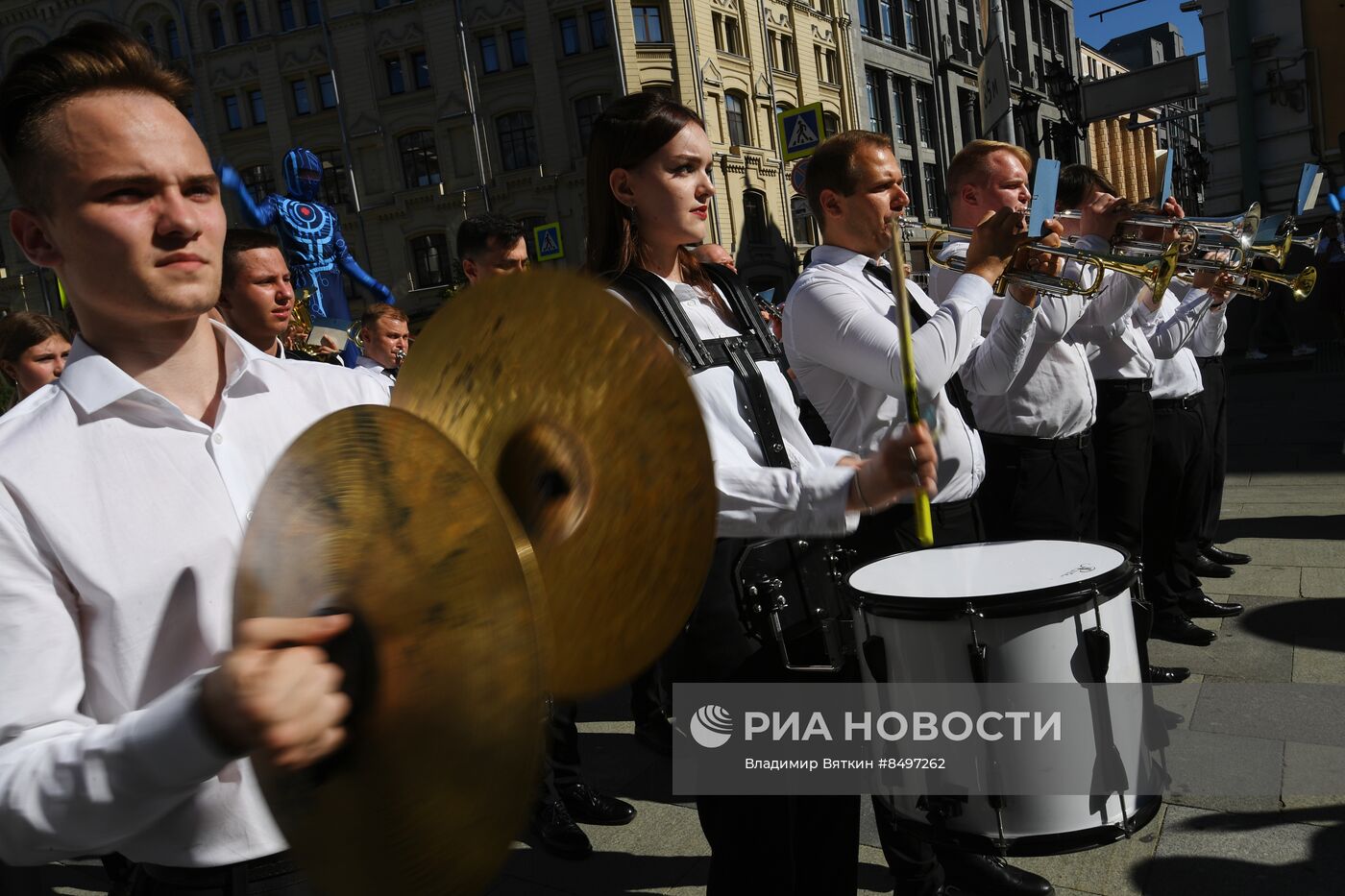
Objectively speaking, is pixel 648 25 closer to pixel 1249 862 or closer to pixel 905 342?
pixel 1249 862

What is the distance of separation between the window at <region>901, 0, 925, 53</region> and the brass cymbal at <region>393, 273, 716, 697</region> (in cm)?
4001

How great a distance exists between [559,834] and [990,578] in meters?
1.72

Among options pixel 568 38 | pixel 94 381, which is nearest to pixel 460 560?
pixel 94 381

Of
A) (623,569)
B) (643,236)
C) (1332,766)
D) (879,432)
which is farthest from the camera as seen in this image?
(1332,766)

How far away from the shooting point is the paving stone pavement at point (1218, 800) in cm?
269

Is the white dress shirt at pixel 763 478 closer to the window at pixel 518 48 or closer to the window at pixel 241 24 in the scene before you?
the window at pixel 518 48

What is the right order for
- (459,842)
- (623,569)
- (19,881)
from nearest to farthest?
1. (459,842)
2. (623,569)
3. (19,881)

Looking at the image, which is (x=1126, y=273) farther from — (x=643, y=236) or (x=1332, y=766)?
(x=643, y=236)

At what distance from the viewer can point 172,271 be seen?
122 centimetres

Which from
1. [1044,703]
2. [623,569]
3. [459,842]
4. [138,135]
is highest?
[138,135]

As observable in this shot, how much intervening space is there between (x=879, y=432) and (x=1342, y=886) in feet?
5.53

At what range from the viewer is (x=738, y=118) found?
3100 centimetres

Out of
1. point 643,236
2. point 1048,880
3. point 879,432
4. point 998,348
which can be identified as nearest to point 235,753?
point 643,236

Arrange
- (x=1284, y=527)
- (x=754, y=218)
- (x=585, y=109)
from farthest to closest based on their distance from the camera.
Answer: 1. (x=754, y=218)
2. (x=585, y=109)
3. (x=1284, y=527)
